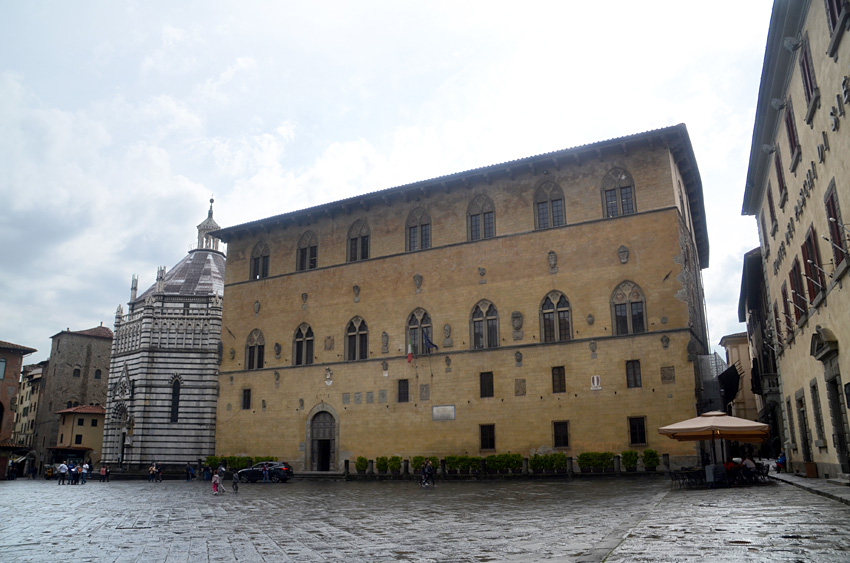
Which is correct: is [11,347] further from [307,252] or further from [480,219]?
[480,219]

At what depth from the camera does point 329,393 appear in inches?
1356

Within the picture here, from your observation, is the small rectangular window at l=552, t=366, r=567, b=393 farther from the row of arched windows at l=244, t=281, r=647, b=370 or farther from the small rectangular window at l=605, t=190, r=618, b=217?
the small rectangular window at l=605, t=190, r=618, b=217

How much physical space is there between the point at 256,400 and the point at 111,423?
17937 mm

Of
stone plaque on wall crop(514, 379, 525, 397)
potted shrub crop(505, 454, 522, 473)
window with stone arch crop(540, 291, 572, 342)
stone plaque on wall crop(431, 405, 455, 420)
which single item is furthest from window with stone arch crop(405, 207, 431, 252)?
potted shrub crop(505, 454, 522, 473)

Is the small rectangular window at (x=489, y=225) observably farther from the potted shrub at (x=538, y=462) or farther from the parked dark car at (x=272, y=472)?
the parked dark car at (x=272, y=472)

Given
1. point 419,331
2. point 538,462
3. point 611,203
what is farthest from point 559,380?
point 611,203

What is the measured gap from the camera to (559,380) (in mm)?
28906

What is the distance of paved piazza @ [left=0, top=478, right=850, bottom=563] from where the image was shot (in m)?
8.34

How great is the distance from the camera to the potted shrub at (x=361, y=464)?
3219 cm

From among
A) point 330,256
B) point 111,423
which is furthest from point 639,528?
point 111,423

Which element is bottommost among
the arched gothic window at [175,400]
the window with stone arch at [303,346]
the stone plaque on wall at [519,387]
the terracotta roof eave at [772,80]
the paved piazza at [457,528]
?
the paved piazza at [457,528]

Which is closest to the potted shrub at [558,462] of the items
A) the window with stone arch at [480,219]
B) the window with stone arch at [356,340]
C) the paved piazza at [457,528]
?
the paved piazza at [457,528]

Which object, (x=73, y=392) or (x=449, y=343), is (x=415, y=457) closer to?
(x=449, y=343)

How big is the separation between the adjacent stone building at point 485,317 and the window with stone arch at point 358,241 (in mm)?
77
